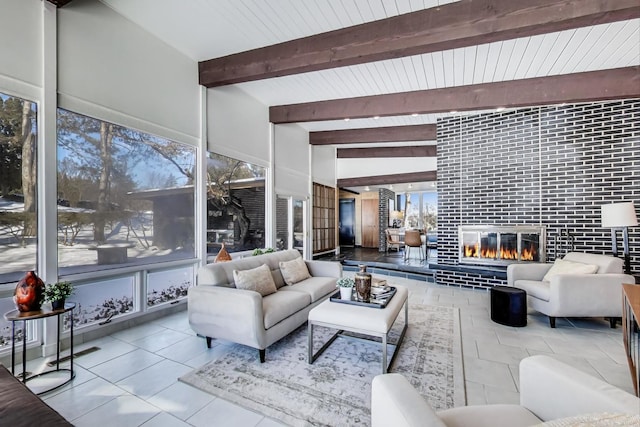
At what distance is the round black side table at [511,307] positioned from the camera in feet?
10.8

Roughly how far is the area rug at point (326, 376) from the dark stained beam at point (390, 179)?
611cm

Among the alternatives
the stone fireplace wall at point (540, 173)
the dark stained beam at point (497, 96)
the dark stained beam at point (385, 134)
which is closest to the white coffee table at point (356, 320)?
the dark stained beam at point (497, 96)

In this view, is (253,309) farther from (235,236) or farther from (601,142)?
(601,142)

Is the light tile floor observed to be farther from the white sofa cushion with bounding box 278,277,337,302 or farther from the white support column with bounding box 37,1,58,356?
the white sofa cushion with bounding box 278,277,337,302

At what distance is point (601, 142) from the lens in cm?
427

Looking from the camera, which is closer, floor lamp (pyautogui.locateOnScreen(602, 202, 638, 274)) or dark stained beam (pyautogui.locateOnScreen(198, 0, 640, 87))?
dark stained beam (pyautogui.locateOnScreen(198, 0, 640, 87))

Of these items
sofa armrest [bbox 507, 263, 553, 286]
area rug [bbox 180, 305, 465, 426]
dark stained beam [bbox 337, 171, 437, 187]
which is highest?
dark stained beam [bbox 337, 171, 437, 187]

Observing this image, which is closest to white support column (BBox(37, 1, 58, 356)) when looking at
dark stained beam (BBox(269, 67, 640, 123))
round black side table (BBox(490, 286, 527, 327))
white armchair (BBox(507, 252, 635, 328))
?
dark stained beam (BBox(269, 67, 640, 123))

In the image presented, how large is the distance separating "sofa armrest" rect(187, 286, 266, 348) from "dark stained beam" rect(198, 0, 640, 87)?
2716 mm

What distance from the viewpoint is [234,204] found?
4.84 m

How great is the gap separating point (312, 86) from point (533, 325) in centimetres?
452

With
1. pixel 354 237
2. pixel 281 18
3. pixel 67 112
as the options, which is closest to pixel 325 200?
pixel 354 237

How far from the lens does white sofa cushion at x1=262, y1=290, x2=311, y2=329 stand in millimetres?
2516

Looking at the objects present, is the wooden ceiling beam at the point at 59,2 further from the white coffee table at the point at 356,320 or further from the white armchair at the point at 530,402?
the white armchair at the point at 530,402
